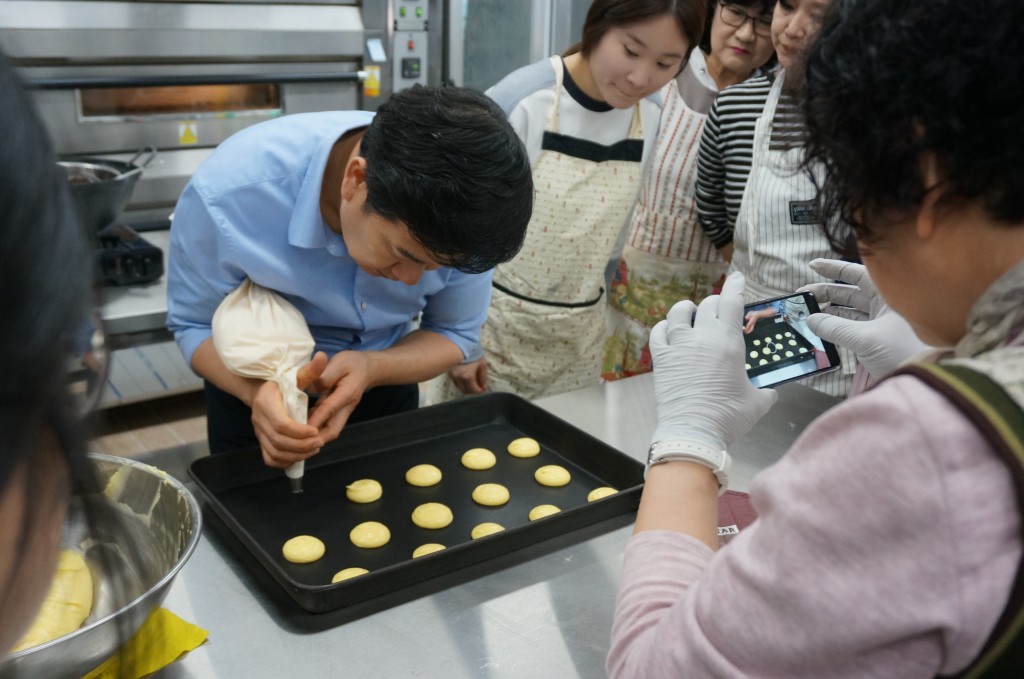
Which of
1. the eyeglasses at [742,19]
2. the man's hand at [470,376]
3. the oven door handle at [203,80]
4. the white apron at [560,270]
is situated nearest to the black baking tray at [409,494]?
the man's hand at [470,376]

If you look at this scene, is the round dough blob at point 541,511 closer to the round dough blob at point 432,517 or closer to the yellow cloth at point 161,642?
the round dough blob at point 432,517

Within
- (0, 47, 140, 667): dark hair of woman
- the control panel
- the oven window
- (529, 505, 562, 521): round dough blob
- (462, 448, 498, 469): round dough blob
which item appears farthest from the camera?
the control panel

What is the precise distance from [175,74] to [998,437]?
304cm

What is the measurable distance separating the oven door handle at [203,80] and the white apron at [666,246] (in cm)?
129

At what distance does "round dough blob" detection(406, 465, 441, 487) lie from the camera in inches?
61.7

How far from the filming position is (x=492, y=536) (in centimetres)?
129

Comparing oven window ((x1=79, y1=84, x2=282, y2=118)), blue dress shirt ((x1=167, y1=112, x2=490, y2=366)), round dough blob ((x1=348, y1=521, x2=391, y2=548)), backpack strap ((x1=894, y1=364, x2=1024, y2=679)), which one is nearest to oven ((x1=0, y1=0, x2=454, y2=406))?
oven window ((x1=79, y1=84, x2=282, y2=118))

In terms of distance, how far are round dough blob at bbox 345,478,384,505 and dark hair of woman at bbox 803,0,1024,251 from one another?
1010 millimetres

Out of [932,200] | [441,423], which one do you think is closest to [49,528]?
[932,200]

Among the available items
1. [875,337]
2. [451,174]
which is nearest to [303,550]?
[451,174]

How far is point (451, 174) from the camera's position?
128 cm

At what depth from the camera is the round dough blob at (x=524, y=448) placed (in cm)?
167

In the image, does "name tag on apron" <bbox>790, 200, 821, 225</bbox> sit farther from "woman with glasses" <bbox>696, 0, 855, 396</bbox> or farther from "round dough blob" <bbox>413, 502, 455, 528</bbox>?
"round dough blob" <bbox>413, 502, 455, 528</bbox>

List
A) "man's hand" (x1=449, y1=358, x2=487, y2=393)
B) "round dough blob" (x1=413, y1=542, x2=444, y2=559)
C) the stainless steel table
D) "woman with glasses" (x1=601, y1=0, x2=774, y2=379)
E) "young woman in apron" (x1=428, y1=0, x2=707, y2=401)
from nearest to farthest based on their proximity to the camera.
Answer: the stainless steel table → "round dough blob" (x1=413, y1=542, x2=444, y2=559) → "young woman in apron" (x1=428, y1=0, x2=707, y2=401) → "man's hand" (x1=449, y1=358, x2=487, y2=393) → "woman with glasses" (x1=601, y1=0, x2=774, y2=379)
